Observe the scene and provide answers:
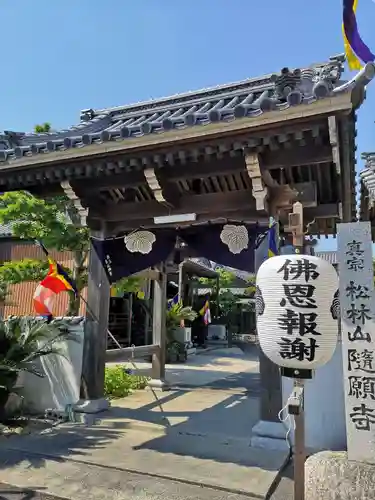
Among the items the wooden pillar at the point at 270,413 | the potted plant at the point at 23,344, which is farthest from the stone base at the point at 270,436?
the potted plant at the point at 23,344

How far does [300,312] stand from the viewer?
3.67 metres

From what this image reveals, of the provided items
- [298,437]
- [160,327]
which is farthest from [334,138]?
[160,327]

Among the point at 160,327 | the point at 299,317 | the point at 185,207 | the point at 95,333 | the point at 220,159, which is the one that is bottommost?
the point at 160,327

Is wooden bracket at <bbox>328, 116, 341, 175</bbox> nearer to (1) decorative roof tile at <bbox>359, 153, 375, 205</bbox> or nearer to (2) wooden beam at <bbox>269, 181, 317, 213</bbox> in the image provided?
(2) wooden beam at <bbox>269, 181, 317, 213</bbox>

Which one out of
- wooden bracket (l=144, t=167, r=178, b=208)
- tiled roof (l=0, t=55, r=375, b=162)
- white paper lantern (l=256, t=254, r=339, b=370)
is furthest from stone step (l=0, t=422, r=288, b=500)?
tiled roof (l=0, t=55, r=375, b=162)

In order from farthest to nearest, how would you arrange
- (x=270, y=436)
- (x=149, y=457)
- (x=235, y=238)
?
1. (x=235, y=238)
2. (x=270, y=436)
3. (x=149, y=457)

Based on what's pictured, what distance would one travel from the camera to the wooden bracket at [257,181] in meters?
5.02

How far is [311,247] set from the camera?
7852 millimetres

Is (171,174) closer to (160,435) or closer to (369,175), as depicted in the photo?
(160,435)

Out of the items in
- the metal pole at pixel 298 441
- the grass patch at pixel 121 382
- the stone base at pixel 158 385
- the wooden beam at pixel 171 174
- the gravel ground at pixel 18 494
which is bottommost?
the stone base at pixel 158 385

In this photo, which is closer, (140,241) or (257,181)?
(257,181)

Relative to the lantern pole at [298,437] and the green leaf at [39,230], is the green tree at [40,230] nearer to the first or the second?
the green leaf at [39,230]

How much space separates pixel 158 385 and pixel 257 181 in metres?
6.11

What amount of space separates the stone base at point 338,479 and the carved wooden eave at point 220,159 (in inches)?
121
